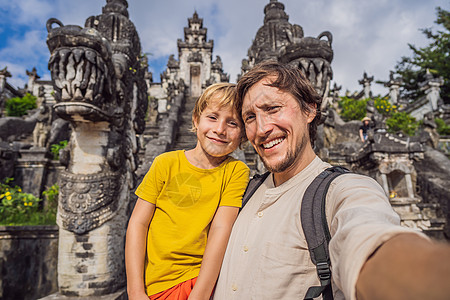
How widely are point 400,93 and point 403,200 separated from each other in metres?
23.8

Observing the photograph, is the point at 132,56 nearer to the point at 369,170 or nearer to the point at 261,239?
the point at 261,239

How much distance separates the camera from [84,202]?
337 cm

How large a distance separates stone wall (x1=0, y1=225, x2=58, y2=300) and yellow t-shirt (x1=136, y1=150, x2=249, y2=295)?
3666 mm

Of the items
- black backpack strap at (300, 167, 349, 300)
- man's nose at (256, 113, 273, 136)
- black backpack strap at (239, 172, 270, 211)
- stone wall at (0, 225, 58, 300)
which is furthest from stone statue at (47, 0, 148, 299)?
black backpack strap at (300, 167, 349, 300)

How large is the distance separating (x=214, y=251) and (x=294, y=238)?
0.49 m

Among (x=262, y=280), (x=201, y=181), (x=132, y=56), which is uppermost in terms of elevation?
(x=132, y=56)

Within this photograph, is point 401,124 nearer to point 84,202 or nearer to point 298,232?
point 84,202

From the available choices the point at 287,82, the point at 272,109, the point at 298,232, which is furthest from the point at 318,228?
the point at 287,82

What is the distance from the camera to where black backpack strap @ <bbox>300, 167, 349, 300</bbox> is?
2.83 ft

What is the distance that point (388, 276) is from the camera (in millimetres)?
482

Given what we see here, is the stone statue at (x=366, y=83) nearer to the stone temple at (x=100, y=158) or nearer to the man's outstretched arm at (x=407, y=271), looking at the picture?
the stone temple at (x=100, y=158)

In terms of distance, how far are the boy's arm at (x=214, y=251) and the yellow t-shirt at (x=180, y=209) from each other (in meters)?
0.04

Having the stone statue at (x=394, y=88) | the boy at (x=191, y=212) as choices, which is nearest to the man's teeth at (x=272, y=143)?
the boy at (x=191, y=212)

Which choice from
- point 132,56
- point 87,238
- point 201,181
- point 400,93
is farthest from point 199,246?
point 400,93
